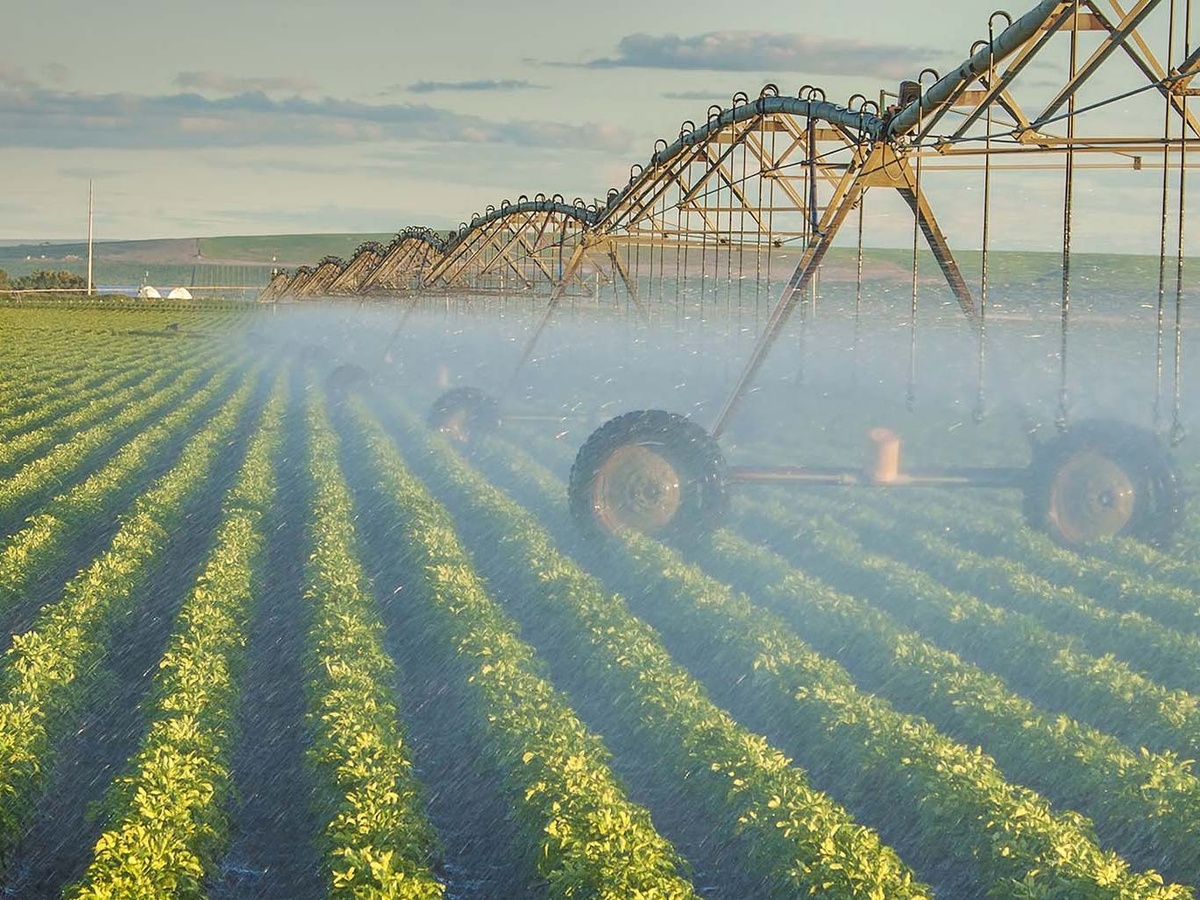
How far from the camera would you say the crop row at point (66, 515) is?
13953 mm

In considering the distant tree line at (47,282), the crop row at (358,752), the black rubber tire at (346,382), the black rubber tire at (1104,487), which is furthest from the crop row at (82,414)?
the distant tree line at (47,282)

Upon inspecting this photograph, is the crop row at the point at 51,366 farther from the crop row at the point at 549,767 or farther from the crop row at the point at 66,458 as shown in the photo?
the crop row at the point at 549,767

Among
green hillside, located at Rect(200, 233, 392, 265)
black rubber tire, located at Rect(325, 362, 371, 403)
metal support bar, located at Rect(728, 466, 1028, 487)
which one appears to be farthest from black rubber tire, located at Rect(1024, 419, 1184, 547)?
green hillside, located at Rect(200, 233, 392, 265)

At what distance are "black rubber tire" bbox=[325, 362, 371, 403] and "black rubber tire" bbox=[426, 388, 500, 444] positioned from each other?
8.59m

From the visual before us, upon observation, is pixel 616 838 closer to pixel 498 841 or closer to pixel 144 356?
pixel 498 841

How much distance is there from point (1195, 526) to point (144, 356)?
129 ft

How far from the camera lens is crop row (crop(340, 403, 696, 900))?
6930 millimetres

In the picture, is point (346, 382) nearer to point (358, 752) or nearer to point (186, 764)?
point (358, 752)

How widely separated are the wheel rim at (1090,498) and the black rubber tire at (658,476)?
344cm

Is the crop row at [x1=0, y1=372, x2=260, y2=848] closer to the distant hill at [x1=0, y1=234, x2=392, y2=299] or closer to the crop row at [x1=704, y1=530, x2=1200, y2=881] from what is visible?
the crop row at [x1=704, y1=530, x2=1200, y2=881]

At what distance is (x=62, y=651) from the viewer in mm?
10875

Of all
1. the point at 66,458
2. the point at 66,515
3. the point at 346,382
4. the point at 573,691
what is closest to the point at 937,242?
the point at 573,691

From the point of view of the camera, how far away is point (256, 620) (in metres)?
12.8

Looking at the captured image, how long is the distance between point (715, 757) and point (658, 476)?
18.1 feet
